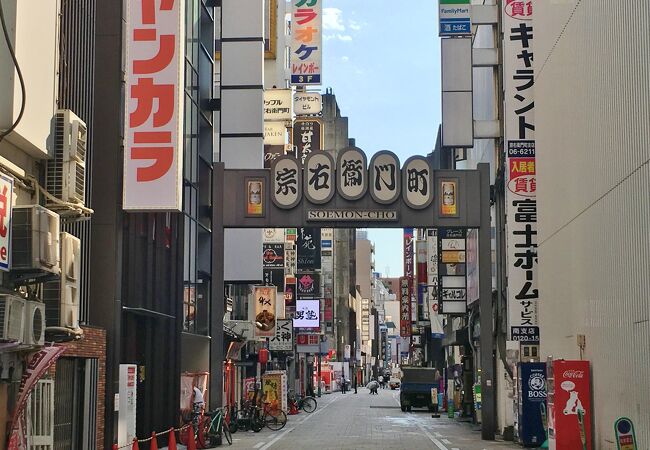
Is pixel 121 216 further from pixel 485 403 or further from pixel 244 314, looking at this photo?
pixel 244 314

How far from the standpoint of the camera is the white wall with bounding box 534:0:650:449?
1741cm

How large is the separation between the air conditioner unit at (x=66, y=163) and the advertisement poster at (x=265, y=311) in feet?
87.2

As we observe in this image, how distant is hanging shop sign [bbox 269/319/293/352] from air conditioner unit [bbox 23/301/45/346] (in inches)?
1434

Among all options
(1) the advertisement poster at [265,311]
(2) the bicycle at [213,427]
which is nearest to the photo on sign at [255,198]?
(2) the bicycle at [213,427]

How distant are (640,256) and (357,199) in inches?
508

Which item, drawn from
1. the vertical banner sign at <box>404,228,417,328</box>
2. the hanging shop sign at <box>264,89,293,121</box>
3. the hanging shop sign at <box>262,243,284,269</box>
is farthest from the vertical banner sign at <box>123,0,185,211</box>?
the vertical banner sign at <box>404,228,417,328</box>

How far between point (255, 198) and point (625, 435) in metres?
15.6

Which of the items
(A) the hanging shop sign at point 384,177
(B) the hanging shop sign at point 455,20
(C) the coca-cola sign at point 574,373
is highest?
(B) the hanging shop sign at point 455,20

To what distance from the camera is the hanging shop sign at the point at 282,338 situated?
49969 mm

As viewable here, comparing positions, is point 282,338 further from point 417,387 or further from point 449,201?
point 449,201

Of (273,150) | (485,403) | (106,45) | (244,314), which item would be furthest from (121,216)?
(273,150)

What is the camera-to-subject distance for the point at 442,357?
3187 inches

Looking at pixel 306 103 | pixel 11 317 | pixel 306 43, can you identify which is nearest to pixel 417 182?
pixel 11 317

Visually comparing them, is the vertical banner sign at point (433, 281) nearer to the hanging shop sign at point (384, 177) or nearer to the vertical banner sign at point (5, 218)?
the hanging shop sign at point (384, 177)
